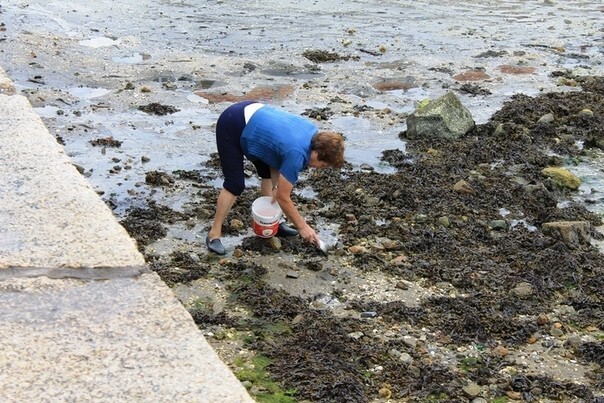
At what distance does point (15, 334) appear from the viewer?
8.78 ft

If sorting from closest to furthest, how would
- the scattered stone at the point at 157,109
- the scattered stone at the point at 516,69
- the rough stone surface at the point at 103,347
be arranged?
the rough stone surface at the point at 103,347 → the scattered stone at the point at 157,109 → the scattered stone at the point at 516,69

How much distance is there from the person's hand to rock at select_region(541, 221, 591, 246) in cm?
173

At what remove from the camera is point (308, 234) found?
5.54m

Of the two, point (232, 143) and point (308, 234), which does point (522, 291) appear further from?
point (232, 143)

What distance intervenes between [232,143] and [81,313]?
2831 mm

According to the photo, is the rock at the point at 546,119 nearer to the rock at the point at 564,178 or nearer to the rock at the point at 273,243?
the rock at the point at 564,178

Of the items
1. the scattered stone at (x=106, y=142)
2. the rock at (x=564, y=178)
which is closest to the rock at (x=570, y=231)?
the rock at (x=564, y=178)

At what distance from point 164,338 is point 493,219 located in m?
4.07

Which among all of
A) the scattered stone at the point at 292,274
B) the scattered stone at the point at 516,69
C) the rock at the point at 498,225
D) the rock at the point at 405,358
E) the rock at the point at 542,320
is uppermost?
the scattered stone at the point at 516,69

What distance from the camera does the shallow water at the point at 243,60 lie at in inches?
301

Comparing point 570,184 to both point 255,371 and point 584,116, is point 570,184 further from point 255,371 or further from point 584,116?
point 255,371

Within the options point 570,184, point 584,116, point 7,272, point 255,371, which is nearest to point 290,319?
point 255,371

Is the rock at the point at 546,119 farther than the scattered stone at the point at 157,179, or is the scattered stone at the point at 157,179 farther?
the rock at the point at 546,119

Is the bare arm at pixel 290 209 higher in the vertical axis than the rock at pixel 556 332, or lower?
higher
